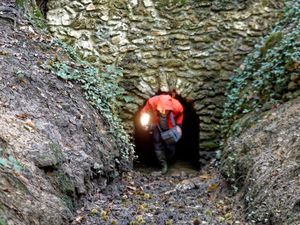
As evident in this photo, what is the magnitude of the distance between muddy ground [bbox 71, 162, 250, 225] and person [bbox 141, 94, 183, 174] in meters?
1.93

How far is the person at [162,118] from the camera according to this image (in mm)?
7711

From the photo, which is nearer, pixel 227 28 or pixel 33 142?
pixel 33 142

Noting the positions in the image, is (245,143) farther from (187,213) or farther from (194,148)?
(194,148)

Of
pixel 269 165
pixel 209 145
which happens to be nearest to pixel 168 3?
pixel 209 145

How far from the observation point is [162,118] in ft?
25.8

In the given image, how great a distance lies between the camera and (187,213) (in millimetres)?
4223

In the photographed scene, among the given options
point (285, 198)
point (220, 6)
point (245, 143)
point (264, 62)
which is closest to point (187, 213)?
point (285, 198)

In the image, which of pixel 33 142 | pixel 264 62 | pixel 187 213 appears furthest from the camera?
pixel 264 62

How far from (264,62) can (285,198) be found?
150 inches

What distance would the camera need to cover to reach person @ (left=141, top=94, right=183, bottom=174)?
7711 mm

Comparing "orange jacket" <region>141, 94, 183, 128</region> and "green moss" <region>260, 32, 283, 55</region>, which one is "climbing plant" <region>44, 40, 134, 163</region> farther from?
"green moss" <region>260, 32, 283, 55</region>

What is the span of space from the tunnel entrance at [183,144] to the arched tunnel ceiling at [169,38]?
1295 mm

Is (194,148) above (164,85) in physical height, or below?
below

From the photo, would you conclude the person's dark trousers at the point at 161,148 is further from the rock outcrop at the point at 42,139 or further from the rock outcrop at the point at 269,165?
the rock outcrop at the point at 269,165
